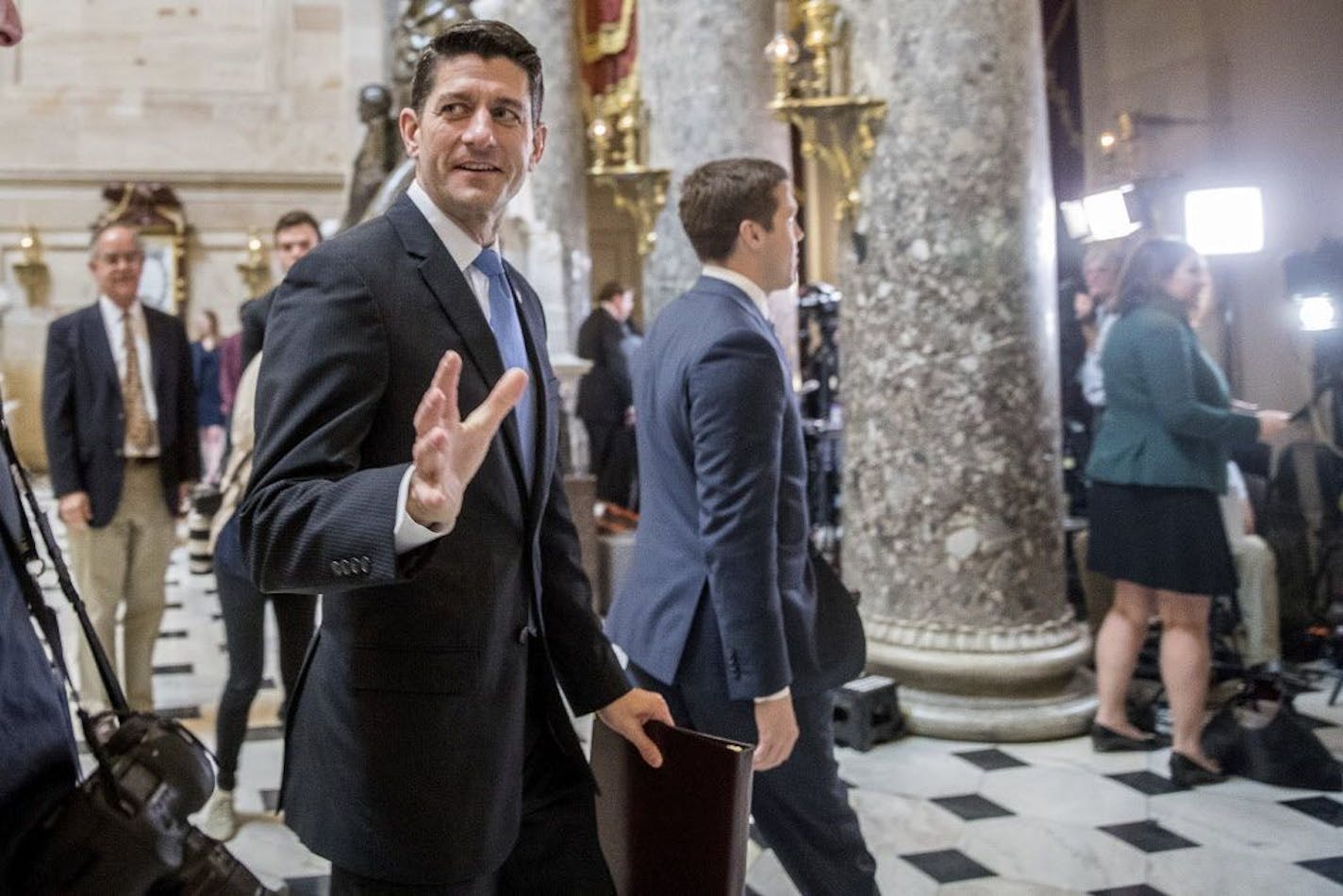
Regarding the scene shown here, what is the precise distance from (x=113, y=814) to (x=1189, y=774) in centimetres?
370

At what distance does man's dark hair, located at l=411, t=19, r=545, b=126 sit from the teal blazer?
290 centimetres

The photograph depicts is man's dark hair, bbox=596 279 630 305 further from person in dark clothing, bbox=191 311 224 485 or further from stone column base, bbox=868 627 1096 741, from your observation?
stone column base, bbox=868 627 1096 741

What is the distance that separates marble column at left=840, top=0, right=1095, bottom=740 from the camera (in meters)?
4.80

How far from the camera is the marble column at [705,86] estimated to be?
7.30m

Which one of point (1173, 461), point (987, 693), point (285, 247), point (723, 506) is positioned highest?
point (285, 247)

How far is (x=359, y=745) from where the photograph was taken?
1.68 metres

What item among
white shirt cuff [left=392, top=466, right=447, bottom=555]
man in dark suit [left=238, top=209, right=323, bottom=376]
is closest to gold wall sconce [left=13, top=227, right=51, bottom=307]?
man in dark suit [left=238, top=209, right=323, bottom=376]

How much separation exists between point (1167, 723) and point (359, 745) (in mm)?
3954

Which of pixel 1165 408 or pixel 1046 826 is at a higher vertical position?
pixel 1165 408

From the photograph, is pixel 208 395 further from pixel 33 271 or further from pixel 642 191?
pixel 33 271

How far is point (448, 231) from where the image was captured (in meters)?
1.81

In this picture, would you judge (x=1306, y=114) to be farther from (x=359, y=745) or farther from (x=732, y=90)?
(x=359, y=745)

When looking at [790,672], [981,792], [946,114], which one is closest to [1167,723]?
[981,792]

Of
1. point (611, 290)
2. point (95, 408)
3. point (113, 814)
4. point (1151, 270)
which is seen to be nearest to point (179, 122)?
point (611, 290)
